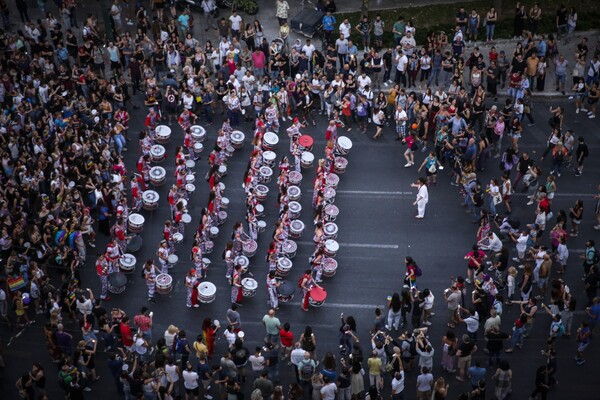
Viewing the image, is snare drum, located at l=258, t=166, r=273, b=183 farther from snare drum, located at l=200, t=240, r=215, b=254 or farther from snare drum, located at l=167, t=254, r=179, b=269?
snare drum, located at l=167, t=254, r=179, b=269

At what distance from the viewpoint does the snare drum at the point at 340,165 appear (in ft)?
96.1

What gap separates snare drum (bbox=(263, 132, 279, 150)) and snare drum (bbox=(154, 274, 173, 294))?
6.57 m

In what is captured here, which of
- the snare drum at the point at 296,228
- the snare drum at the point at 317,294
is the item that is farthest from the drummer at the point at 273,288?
the snare drum at the point at 296,228

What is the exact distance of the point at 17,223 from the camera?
25297mm

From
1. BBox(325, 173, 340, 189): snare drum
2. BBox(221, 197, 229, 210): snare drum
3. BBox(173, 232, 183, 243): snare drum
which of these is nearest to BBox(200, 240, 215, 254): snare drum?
BBox(173, 232, 183, 243): snare drum

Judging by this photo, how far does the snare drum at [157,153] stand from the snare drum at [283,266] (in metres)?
6.40

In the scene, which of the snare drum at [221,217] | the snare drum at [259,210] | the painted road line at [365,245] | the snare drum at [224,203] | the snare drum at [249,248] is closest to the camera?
the snare drum at [249,248]

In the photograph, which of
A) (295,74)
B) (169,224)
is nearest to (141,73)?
(295,74)

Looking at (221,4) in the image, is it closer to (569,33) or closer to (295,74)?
(295,74)

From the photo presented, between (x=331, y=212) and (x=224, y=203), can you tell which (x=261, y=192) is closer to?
(x=224, y=203)

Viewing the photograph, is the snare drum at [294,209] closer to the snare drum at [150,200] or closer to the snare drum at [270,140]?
the snare drum at [270,140]

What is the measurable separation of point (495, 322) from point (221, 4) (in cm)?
2029

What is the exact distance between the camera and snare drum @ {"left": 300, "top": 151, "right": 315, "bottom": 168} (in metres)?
29.3

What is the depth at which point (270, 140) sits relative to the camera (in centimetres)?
2991
